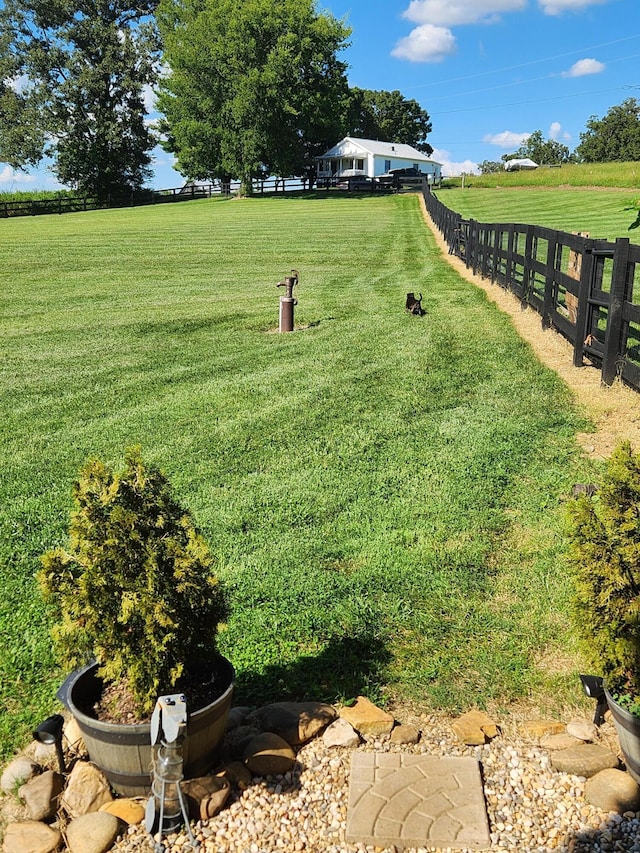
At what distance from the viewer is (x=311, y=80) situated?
5175 centimetres

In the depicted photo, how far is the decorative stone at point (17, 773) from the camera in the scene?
2.72 meters

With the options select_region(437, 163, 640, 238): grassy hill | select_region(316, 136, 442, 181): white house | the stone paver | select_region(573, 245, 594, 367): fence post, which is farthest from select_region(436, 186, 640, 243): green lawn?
select_region(316, 136, 442, 181): white house

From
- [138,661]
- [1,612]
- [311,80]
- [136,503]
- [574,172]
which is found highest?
[311,80]

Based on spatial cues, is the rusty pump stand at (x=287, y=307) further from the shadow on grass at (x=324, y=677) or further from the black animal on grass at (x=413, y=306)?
the shadow on grass at (x=324, y=677)

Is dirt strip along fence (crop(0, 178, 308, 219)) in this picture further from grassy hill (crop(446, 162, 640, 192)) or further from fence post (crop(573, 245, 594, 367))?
fence post (crop(573, 245, 594, 367))

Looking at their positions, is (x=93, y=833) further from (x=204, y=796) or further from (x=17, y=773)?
(x=17, y=773)

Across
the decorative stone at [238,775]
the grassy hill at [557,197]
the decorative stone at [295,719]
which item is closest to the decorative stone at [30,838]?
the decorative stone at [238,775]

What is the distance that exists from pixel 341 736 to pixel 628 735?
1.03m

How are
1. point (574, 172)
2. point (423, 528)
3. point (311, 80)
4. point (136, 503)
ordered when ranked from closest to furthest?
1. point (136, 503)
2. point (423, 528)
3. point (574, 172)
4. point (311, 80)

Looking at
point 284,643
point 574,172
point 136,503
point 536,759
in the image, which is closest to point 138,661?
point 136,503

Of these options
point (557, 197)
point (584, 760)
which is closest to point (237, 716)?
point (584, 760)

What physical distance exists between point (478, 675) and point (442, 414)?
3.65m

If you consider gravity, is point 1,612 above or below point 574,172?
below

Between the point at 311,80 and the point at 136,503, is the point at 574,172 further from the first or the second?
the point at 136,503
